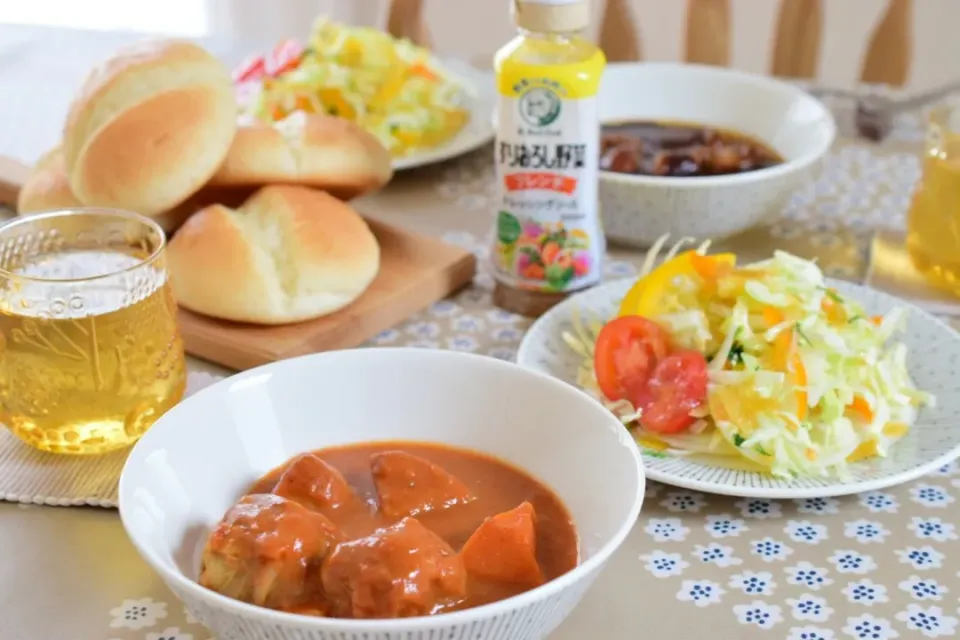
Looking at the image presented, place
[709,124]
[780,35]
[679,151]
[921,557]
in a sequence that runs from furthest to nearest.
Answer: [780,35] → [709,124] → [679,151] → [921,557]

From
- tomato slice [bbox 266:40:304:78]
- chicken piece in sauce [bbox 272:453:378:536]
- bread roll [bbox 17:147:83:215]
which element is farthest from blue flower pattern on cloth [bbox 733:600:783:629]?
tomato slice [bbox 266:40:304:78]

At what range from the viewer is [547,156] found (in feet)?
4.72

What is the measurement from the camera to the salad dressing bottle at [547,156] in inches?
54.8

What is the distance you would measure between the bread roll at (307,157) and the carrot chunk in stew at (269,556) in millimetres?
720

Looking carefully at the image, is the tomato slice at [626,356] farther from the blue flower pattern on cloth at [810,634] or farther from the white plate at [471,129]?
the white plate at [471,129]

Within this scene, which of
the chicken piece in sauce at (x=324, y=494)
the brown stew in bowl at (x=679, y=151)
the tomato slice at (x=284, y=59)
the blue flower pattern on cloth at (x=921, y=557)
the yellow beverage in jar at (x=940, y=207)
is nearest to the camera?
the chicken piece in sauce at (x=324, y=494)

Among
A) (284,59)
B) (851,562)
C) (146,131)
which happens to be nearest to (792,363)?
(851,562)

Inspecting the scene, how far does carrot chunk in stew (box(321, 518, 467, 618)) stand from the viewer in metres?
0.83

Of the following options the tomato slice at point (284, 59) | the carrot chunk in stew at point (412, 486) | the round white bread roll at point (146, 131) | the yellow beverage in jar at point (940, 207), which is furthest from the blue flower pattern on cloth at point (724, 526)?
the tomato slice at point (284, 59)

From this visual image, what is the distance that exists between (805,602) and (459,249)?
0.78m

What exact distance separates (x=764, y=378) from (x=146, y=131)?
82cm

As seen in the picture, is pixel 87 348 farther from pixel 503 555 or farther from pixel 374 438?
pixel 503 555

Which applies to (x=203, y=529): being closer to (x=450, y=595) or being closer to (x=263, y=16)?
(x=450, y=595)

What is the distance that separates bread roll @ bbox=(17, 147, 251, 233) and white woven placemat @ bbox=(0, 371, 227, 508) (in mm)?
439
